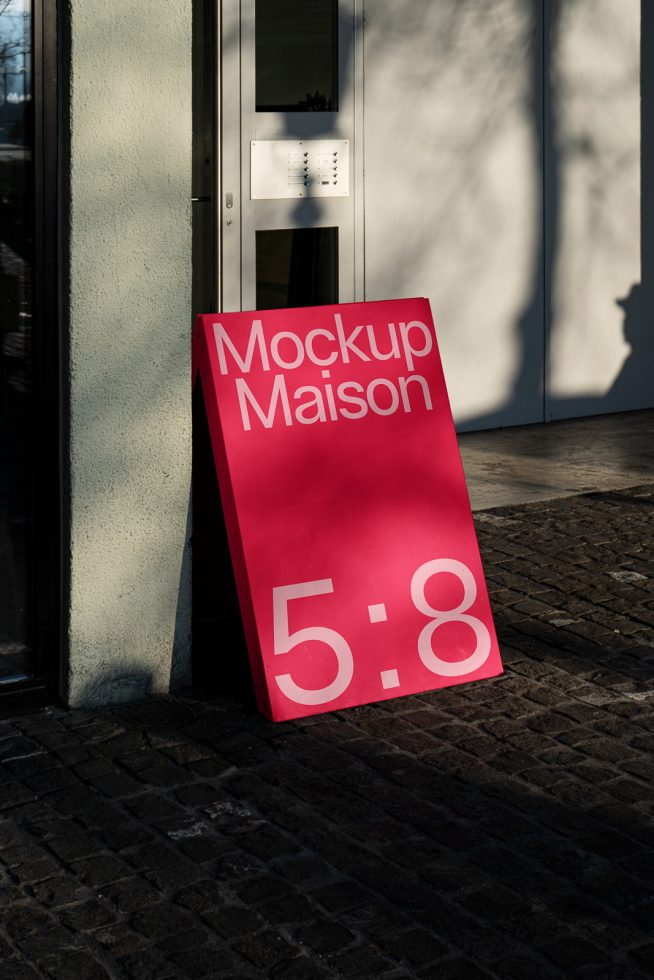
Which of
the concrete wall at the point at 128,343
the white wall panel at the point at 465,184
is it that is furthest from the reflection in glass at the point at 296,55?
the concrete wall at the point at 128,343

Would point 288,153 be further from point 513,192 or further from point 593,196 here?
point 593,196

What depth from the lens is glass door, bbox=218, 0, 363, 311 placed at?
841cm

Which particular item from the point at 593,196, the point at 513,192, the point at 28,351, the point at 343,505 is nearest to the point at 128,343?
the point at 28,351

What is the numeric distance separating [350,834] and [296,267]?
5262 mm

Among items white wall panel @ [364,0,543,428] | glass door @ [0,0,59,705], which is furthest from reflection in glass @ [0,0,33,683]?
white wall panel @ [364,0,543,428]

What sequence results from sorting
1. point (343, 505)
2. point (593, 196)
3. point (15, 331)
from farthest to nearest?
1. point (593, 196)
2. point (343, 505)
3. point (15, 331)

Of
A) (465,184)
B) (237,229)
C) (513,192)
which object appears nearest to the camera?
(237,229)

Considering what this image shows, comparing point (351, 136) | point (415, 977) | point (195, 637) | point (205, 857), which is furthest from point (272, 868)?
point (351, 136)

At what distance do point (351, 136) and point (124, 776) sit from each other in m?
5.34

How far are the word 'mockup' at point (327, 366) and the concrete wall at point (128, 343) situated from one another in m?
0.21

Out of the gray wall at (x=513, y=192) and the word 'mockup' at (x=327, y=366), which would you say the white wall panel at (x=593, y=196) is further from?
the word 'mockup' at (x=327, y=366)

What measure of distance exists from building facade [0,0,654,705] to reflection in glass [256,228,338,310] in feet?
0.05

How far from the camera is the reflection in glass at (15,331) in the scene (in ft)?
15.2

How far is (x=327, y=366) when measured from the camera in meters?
5.17
